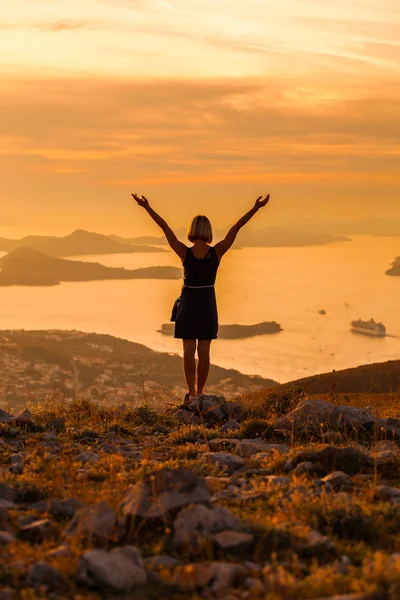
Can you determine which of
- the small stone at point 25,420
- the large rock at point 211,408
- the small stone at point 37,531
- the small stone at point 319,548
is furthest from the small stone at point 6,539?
the large rock at point 211,408

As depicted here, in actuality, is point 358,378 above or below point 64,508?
above

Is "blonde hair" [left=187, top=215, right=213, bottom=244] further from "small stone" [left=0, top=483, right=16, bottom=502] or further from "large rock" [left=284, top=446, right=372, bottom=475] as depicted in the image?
"small stone" [left=0, top=483, right=16, bottom=502]

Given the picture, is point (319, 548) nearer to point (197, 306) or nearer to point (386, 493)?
point (386, 493)

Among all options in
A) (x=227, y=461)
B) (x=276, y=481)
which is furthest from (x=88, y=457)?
(x=276, y=481)

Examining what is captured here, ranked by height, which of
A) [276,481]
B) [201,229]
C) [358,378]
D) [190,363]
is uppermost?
[201,229]

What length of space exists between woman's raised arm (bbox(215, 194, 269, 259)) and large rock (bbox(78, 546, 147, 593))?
24.1ft

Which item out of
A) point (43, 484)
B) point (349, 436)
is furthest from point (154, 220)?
point (43, 484)

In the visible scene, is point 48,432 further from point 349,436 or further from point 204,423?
point 349,436

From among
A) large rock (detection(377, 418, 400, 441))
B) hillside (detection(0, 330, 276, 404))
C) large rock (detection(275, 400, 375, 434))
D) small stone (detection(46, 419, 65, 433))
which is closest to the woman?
large rock (detection(275, 400, 375, 434))

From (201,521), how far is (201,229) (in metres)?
6.51

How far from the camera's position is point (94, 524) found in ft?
18.1

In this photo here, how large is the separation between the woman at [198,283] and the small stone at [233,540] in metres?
6.68

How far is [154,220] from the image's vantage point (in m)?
11.8

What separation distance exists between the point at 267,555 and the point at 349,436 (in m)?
4.81
